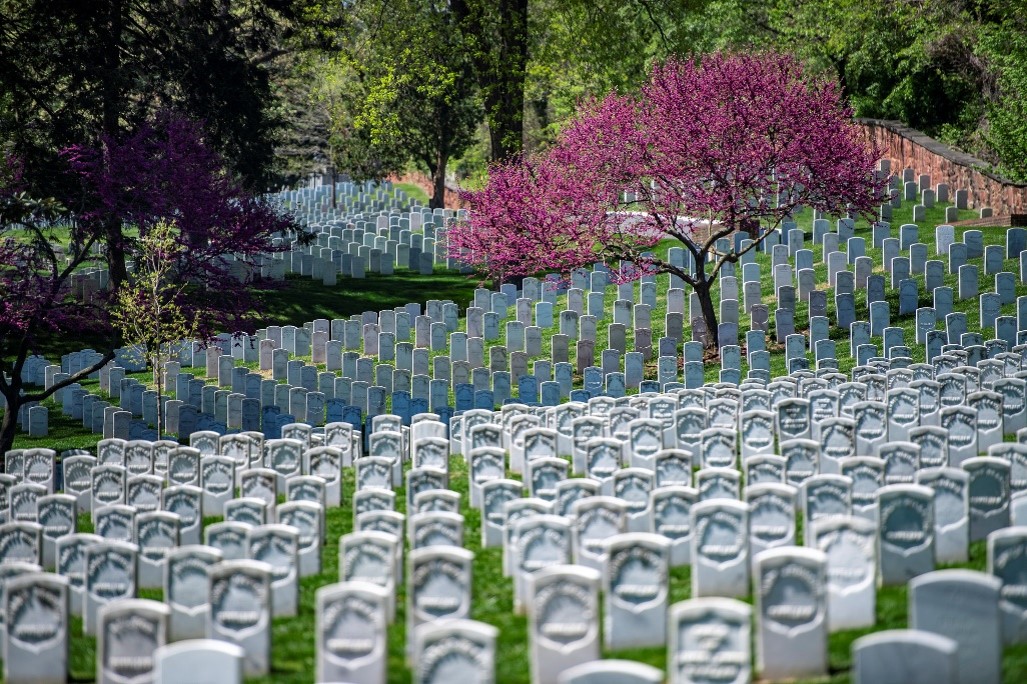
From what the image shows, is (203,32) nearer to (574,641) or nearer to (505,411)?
(505,411)

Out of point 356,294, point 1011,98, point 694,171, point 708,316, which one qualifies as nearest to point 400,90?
point 356,294

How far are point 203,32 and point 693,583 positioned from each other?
2504cm

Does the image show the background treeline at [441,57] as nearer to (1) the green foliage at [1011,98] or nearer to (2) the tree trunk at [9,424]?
(1) the green foliage at [1011,98]

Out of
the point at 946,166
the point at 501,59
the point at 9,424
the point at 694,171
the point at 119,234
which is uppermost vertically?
the point at 501,59

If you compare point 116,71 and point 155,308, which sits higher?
point 116,71

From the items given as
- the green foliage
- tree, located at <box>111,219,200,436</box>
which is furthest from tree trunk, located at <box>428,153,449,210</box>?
tree, located at <box>111,219,200,436</box>

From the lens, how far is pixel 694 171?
80.3 feet

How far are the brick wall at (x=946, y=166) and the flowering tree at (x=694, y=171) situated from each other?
700 centimetres

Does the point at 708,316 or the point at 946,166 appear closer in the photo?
the point at 708,316

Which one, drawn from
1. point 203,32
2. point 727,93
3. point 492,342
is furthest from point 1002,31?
point 203,32

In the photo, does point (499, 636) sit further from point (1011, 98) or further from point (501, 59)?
point (1011, 98)

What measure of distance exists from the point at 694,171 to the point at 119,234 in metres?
10.5

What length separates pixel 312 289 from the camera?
116 feet

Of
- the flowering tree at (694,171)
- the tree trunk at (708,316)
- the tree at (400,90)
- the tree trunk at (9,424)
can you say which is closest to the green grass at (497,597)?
the tree trunk at (708,316)
